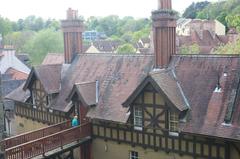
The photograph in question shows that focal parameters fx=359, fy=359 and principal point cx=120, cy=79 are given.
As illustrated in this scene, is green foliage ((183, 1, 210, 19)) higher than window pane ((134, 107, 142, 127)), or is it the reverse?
green foliage ((183, 1, 210, 19))

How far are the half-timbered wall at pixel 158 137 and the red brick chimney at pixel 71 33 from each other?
8911mm

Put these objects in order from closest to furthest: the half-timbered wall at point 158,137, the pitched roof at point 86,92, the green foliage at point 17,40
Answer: the half-timbered wall at point 158,137 < the pitched roof at point 86,92 < the green foliage at point 17,40

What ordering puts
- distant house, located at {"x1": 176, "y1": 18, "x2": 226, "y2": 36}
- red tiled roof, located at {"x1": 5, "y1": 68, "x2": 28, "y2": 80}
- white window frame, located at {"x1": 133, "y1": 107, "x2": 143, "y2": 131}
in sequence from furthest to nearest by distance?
distant house, located at {"x1": 176, "y1": 18, "x2": 226, "y2": 36} < red tiled roof, located at {"x1": 5, "y1": 68, "x2": 28, "y2": 80} < white window frame, located at {"x1": 133, "y1": 107, "x2": 143, "y2": 131}

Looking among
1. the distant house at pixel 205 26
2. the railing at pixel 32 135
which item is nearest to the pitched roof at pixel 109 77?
the railing at pixel 32 135

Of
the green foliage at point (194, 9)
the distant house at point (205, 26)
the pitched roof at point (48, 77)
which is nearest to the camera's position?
the pitched roof at point (48, 77)

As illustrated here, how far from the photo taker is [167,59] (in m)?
21.6

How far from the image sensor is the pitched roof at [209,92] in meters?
17.2

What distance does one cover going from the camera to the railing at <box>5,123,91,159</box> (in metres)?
18.8

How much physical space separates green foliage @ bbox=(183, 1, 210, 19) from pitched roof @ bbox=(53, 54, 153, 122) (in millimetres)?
100620

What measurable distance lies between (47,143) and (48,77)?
748 cm

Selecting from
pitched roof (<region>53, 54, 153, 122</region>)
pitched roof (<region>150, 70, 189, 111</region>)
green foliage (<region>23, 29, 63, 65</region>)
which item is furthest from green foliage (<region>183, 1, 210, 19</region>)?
pitched roof (<region>150, 70, 189, 111</region>)

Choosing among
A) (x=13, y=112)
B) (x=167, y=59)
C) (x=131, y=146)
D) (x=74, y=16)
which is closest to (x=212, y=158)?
(x=131, y=146)

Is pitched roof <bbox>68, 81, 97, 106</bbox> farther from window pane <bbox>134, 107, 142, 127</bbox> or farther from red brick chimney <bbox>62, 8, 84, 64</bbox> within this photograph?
red brick chimney <bbox>62, 8, 84, 64</bbox>

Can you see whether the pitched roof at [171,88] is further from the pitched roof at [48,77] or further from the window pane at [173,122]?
the pitched roof at [48,77]
